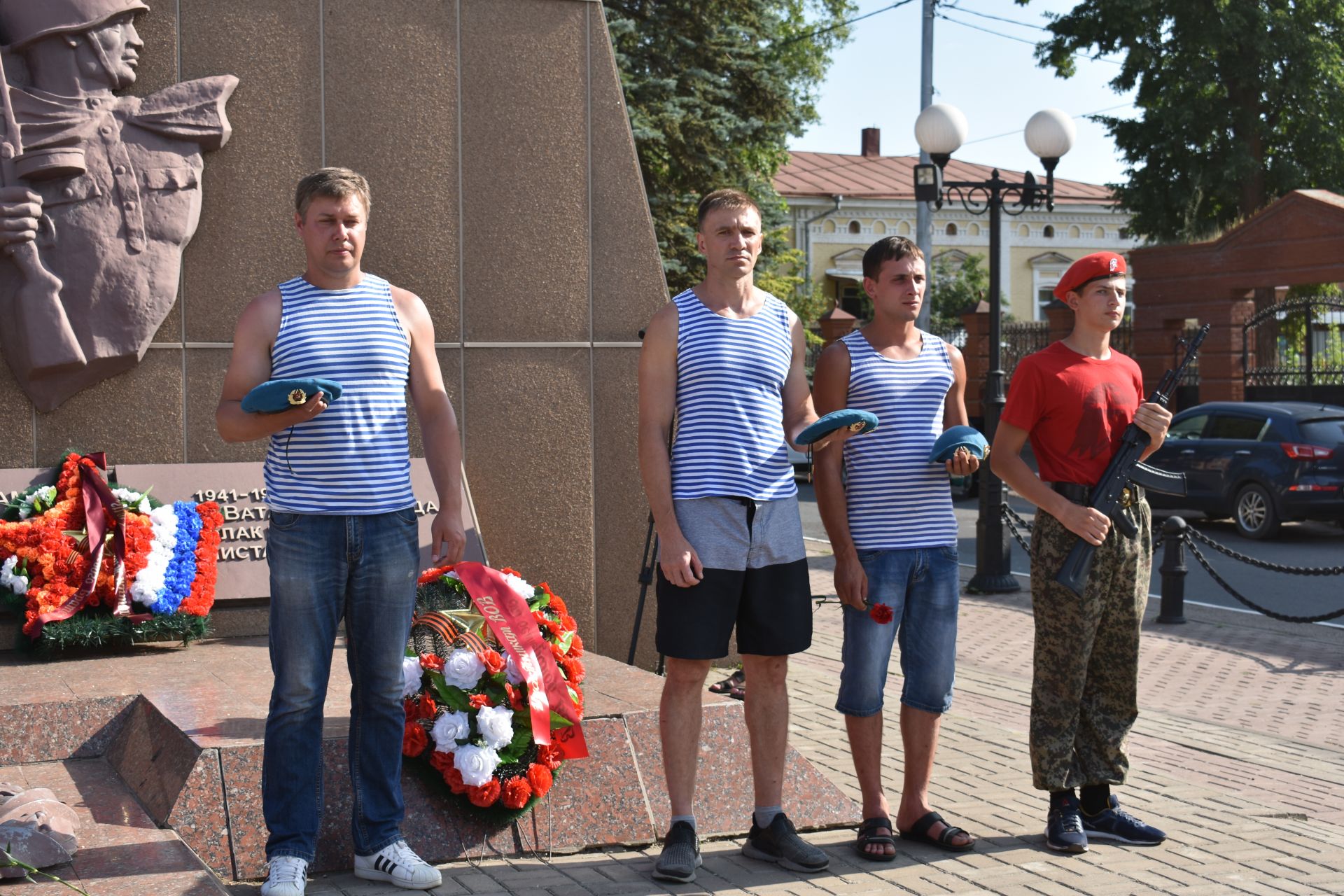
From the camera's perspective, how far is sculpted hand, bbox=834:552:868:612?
4.46m

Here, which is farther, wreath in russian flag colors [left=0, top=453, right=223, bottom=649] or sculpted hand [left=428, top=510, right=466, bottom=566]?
wreath in russian flag colors [left=0, top=453, right=223, bottom=649]

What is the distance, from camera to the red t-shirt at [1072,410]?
468 centimetres

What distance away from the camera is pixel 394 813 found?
411cm

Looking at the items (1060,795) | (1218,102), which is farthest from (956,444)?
(1218,102)

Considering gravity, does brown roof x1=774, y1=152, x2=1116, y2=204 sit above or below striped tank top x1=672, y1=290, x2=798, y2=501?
above

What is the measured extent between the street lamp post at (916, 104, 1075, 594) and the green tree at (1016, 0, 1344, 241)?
15601 mm

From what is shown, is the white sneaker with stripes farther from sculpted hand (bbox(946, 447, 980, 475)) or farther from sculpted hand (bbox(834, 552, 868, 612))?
sculpted hand (bbox(946, 447, 980, 475))

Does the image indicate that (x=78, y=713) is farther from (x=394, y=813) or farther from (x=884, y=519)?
(x=884, y=519)

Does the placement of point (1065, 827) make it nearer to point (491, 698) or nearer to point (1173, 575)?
point (491, 698)

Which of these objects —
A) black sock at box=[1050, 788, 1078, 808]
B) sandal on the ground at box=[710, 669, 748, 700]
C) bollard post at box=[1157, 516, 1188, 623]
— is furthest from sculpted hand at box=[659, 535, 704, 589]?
bollard post at box=[1157, 516, 1188, 623]

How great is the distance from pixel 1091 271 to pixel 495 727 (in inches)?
95.4

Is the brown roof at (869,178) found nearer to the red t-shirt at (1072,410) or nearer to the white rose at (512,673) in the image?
the red t-shirt at (1072,410)

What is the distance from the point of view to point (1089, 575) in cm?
465

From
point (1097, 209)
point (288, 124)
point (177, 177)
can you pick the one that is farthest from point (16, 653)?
point (1097, 209)
